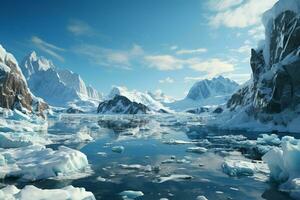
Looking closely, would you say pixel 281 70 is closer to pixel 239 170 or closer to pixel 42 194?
pixel 239 170

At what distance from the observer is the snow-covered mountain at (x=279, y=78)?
55.7 m

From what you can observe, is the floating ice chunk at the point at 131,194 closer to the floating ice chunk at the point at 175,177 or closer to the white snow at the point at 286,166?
the floating ice chunk at the point at 175,177

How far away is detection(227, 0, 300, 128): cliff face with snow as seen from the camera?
184 ft

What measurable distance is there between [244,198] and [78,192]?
8.14 m

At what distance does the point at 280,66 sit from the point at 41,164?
164 ft

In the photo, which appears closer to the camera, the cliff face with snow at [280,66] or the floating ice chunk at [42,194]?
the floating ice chunk at [42,194]

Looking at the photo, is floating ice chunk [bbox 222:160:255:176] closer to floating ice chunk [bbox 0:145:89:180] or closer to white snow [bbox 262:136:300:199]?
white snow [bbox 262:136:300:199]

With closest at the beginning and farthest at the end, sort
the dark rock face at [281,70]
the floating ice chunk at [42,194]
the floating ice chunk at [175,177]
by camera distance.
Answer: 1. the floating ice chunk at [42,194]
2. the floating ice chunk at [175,177]
3. the dark rock face at [281,70]

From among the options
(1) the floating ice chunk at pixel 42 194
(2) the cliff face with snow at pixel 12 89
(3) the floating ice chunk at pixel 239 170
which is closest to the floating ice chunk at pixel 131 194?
(1) the floating ice chunk at pixel 42 194

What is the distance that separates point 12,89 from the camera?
9019cm

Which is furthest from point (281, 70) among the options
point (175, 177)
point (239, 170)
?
point (175, 177)

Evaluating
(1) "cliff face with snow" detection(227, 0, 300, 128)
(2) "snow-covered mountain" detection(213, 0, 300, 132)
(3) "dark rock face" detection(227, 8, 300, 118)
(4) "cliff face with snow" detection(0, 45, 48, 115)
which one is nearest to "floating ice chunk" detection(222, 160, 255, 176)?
(2) "snow-covered mountain" detection(213, 0, 300, 132)

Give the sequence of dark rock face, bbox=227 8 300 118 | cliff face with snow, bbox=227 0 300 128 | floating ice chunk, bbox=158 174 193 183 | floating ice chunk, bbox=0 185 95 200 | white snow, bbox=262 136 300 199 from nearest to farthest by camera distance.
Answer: floating ice chunk, bbox=0 185 95 200, white snow, bbox=262 136 300 199, floating ice chunk, bbox=158 174 193 183, dark rock face, bbox=227 8 300 118, cliff face with snow, bbox=227 0 300 128

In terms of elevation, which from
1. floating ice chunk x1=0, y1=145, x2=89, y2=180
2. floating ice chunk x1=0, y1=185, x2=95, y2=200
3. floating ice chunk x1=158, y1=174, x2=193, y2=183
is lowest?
floating ice chunk x1=158, y1=174, x2=193, y2=183
